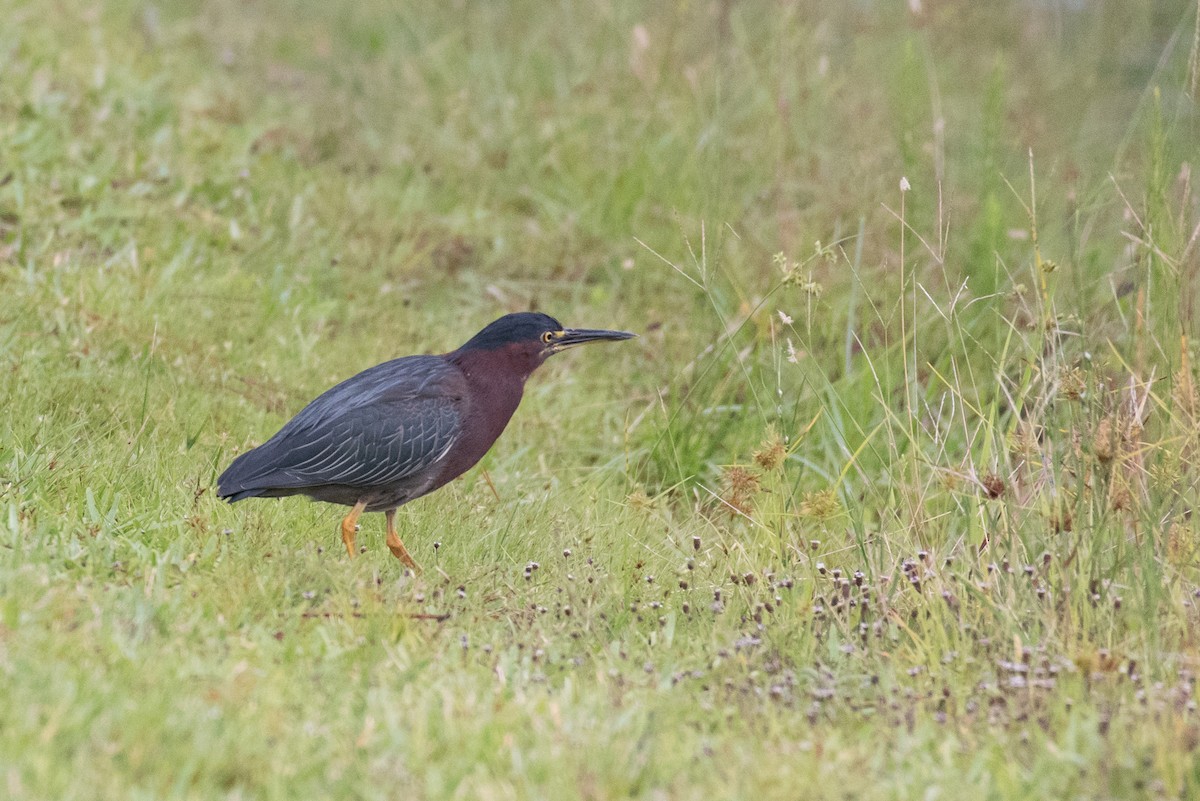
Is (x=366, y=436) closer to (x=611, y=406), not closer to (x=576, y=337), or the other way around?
(x=576, y=337)

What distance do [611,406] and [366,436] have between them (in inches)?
73.0

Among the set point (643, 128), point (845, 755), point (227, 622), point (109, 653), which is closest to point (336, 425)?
point (227, 622)

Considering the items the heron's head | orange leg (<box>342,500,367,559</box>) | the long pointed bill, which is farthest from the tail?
the long pointed bill

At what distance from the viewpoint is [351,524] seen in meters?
4.76

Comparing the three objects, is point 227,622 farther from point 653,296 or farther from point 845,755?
point 653,296

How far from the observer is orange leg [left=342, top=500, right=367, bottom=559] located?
4672mm

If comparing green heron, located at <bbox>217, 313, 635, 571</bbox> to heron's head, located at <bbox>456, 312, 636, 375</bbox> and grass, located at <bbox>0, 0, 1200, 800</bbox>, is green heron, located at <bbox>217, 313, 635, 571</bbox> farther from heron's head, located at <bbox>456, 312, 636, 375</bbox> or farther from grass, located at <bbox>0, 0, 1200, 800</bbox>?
grass, located at <bbox>0, 0, 1200, 800</bbox>

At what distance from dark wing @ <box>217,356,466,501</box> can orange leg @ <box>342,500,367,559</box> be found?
88mm

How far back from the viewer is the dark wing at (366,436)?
4559 mm

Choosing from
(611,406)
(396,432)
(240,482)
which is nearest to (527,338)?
(396,432)

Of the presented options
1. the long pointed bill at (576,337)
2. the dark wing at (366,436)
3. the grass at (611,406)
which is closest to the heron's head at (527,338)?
the long pointed bill at (576,337)

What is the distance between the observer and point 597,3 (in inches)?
363

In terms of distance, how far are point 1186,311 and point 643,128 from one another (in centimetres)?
391

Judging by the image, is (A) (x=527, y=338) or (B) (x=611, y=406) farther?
(B) (x=611, y=406)
